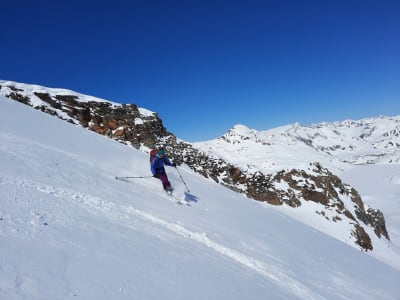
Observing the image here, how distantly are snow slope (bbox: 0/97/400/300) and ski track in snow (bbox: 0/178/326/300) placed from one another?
5 cm

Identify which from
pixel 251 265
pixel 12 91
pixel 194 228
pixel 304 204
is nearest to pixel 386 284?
→ pixel 251 265

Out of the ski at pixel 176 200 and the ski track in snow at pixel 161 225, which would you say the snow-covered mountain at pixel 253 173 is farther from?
the ski track in snow at pixel 161 225

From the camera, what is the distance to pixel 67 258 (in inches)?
201

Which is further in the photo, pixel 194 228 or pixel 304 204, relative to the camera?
pixel 304 204

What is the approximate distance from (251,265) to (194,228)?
230cm

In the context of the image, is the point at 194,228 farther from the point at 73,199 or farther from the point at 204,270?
the point at 73,199

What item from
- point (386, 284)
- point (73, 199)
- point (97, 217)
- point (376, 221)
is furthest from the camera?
point (376, 221)

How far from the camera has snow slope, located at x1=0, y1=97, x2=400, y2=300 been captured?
4.86 metres

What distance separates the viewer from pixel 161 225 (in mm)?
9336

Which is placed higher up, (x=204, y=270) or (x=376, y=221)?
(x=376, y=221)

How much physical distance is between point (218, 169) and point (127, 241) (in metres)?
28.7

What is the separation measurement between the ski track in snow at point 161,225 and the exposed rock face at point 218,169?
2079 cm

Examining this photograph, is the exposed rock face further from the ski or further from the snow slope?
the ski

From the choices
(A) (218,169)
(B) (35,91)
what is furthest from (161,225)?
(B) (35,91)
